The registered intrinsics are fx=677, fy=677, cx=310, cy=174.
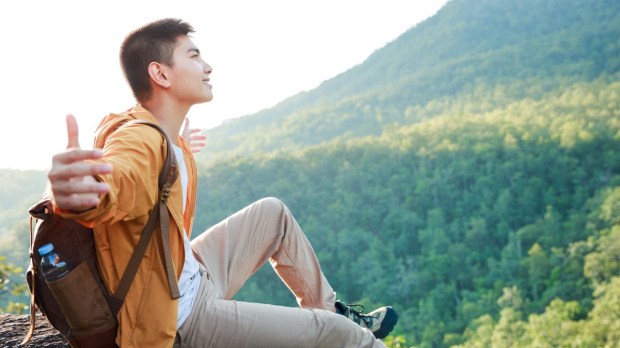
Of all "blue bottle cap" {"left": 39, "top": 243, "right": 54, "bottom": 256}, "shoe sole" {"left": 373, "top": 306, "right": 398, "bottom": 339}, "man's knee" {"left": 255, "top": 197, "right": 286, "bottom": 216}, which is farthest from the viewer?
"shoe sole" {"left": 373, "top": 306, "right": 398, "bottom": 339}

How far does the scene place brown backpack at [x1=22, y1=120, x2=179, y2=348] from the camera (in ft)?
5.64

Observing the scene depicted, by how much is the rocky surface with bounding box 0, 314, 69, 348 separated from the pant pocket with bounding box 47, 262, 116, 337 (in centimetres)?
87

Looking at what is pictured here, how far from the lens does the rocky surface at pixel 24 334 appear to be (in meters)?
2.61

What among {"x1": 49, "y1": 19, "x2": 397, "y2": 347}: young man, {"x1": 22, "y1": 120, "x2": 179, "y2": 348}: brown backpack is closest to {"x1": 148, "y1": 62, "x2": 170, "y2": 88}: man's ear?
{"x1": 49, "y1": 19, "x2": 397, "y2": 347}: young man

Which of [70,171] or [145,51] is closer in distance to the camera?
[70,171]

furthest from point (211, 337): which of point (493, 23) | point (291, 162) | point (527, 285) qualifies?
point (493, 23)

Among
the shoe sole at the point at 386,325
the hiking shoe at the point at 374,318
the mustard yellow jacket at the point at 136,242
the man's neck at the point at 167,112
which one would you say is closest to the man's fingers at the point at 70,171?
the mustard yellow jacket at the point at 136,242

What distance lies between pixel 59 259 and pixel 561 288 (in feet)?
175

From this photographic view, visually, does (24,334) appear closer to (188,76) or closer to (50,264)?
(50,264)

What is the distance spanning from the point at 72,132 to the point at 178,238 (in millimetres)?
578

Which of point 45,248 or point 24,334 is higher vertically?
point 45,248

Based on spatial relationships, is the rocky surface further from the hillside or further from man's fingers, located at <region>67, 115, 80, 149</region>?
the hillside

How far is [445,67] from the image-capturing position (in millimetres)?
119562

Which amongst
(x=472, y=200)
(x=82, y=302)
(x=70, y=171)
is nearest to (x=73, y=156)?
(x=70, y=171)
